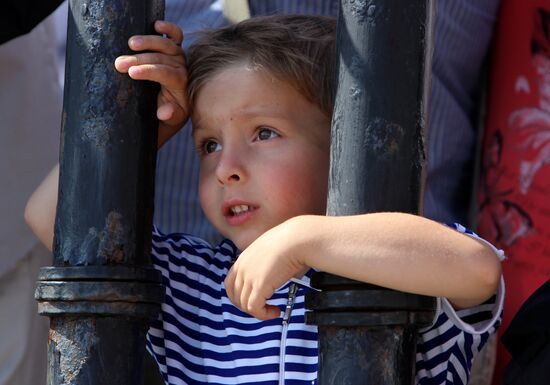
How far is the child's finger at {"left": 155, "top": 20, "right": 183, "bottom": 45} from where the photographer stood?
168 centimetres

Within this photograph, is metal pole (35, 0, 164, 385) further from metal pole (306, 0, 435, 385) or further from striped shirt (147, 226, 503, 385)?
striped shirt (147, 226, 503, 385)

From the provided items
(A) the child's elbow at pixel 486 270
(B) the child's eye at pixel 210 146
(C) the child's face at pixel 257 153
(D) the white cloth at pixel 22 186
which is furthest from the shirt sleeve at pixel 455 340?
(D) the white cloth at pixel 22 186

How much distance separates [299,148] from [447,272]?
0.57 metres

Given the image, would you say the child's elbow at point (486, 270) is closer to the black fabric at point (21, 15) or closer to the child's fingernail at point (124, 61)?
the child's fingernail at point (124, 61)

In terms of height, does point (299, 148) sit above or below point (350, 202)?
above

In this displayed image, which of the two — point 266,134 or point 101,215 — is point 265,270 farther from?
point 266,134

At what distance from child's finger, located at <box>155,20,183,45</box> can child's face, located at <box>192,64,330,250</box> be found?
235 mm

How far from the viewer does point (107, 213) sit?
1.55 m

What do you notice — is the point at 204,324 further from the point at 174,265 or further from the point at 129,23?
the point at 129,23

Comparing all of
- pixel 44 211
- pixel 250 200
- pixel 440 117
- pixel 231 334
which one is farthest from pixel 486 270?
pixel 440 117

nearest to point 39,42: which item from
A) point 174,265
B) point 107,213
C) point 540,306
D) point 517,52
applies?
point 174,265

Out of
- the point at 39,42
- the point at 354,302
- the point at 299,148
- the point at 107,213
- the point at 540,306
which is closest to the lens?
the point at 354,302

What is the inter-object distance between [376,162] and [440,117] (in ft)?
4.84

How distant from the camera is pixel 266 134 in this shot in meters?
2.16
